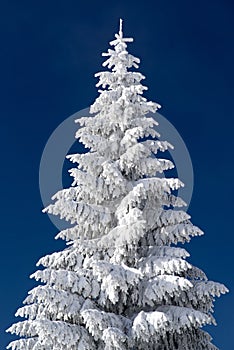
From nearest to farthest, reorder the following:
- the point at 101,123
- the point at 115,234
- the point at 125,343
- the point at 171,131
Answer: the point at 125,343, the point at 115,234, the point at 101,123, the point at 171,131

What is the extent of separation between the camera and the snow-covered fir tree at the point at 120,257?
431 inches

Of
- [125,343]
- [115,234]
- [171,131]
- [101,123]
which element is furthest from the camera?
[171,131]

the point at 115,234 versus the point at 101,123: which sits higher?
the point at 101,123

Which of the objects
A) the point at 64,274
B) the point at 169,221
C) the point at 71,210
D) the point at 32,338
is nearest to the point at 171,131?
the point at 169,221

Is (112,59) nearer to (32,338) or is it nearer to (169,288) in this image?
(169,288)

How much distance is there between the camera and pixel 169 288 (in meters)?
11.0

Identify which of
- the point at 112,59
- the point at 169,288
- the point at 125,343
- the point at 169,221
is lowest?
the point at 125,343

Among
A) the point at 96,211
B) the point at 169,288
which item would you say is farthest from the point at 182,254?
the point at 96,211

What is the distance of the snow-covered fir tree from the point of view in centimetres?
1095

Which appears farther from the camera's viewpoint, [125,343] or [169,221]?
[169,221]

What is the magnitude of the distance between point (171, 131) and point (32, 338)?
627cm

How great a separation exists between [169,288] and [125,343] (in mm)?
1445

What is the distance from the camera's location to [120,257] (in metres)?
11.8

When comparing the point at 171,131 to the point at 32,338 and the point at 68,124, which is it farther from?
the point at 32,338
